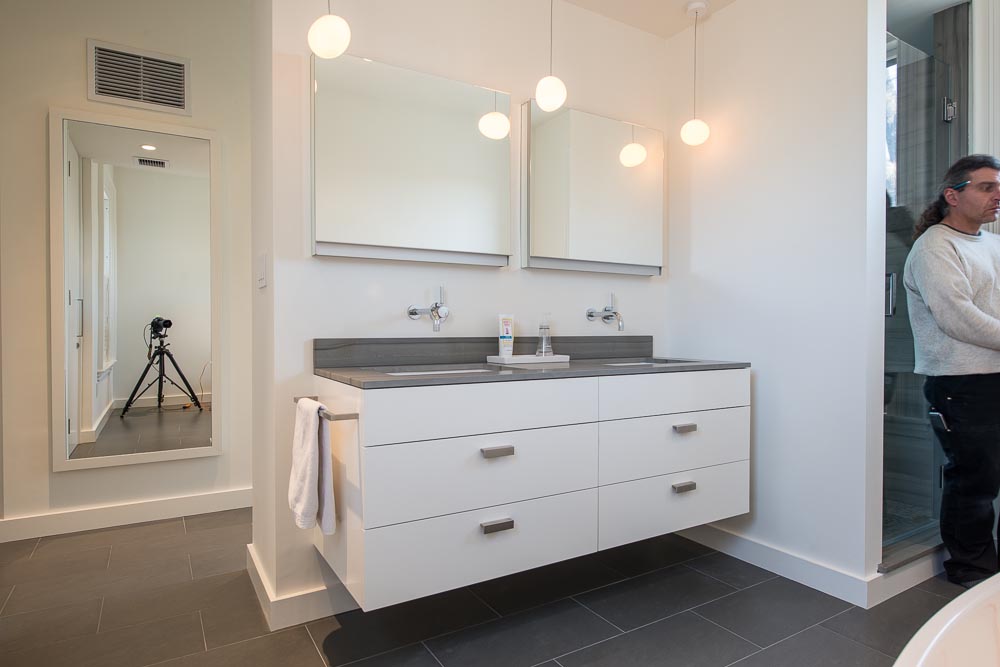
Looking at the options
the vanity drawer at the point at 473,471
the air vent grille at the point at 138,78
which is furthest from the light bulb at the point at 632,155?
the air vent grille at the point at 138,78

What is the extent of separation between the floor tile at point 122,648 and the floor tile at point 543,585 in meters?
0.96

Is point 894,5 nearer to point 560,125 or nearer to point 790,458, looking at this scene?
point 560,125

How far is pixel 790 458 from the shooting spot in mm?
2295

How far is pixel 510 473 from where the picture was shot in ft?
5.72

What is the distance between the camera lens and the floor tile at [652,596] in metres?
1.97

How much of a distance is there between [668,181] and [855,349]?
121 cm

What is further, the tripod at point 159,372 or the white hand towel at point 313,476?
the tripod at point 159,372

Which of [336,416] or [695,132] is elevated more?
[695,132]

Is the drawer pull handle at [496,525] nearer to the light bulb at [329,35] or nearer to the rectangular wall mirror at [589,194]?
the rectangular wall mirror at [589,194]

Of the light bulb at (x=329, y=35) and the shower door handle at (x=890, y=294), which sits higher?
Result: the light bulb at (x=329, y=35)

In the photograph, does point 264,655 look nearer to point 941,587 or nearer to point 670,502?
point 670,502

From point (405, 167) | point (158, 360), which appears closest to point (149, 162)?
point (158, 360)

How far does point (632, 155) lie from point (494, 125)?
75 cm

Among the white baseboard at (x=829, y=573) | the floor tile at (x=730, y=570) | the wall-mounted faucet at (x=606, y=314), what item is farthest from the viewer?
the wall-mounted faucet at (x=606, y=314)
